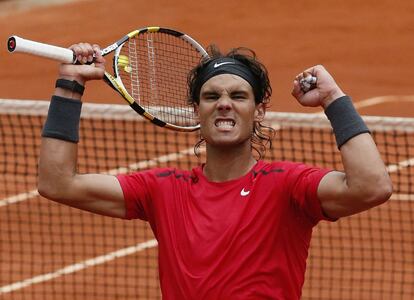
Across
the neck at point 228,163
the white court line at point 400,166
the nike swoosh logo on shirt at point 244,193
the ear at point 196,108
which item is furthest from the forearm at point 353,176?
the white court line at point 400,166

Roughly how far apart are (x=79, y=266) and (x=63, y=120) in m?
7.09

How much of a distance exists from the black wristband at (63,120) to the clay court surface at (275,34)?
40.5 ft

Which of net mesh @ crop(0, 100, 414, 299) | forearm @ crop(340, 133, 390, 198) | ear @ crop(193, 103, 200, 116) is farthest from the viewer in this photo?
net mesh @ crop(0, 100, 414, 299)

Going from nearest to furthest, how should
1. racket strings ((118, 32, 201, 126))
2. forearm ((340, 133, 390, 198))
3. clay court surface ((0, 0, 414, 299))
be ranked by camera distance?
forearm ((340, 133, 390, 198))
racket strings ((118, 32, 201, 126))
clay court surface ((0, 0, 414, 299))

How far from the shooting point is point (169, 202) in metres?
5.80

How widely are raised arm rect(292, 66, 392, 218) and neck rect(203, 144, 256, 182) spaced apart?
19.1 inches

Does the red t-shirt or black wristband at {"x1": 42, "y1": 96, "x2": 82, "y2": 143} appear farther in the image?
black wristband at {"x1": 42, "y1": 96, "x2": 82, "y2": 143}

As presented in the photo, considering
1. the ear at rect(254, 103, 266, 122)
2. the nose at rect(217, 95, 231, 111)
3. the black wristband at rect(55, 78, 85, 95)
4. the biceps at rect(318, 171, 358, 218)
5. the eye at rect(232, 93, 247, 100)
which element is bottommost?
the biceps at rect(318, 171, 358, 218)

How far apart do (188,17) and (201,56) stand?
15.6 meters

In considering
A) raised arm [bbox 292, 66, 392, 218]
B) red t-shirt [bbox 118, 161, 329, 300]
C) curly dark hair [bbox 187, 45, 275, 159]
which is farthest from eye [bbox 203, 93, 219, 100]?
raised arm [bbox 292, 66, 392, 218]

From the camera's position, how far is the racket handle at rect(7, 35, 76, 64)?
5.75 meters

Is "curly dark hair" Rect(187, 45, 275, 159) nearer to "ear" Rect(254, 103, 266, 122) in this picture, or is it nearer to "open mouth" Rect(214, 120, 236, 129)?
"ear" Rect(254, 103, 266, 122)

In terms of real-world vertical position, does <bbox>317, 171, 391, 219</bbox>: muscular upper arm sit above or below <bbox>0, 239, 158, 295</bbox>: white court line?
above

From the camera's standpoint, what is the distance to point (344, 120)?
556 centimetres
